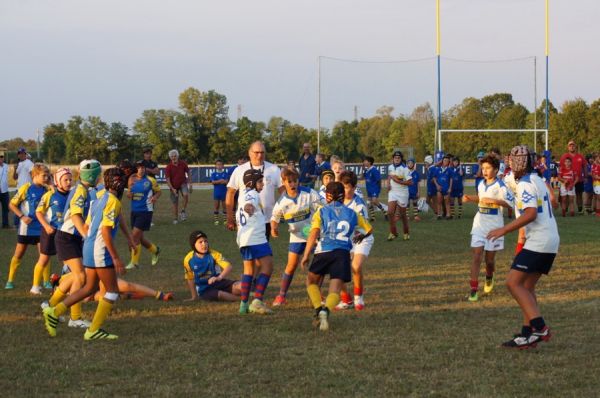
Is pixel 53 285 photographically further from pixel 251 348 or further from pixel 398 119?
pixel 398 119

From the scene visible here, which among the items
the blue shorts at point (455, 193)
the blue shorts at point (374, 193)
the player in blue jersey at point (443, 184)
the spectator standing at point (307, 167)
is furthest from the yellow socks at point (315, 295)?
the blue shorts at point (455, 193)

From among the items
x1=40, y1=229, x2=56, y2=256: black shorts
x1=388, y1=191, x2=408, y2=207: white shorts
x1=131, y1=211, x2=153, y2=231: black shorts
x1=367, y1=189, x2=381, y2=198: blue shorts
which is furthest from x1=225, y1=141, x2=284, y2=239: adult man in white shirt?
x1=367, y1=189, x2=381, y2=198: blue shorts

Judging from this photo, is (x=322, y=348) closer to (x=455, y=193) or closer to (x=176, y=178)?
(x=176, y=178)

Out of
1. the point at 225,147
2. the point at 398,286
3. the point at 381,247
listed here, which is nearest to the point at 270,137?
the point at 225,147

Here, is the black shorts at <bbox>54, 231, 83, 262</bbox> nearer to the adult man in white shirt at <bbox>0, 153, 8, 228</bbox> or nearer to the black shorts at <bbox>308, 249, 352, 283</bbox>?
the black shorts at <bbox>308, 249, 352, 283</bbox>

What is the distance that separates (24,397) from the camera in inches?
236

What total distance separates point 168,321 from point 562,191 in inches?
705

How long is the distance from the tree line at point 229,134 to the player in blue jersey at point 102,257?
4496 cm

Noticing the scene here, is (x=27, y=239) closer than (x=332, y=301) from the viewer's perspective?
No

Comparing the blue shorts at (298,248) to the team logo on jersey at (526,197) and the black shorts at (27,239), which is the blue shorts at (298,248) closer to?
the team logo on jersey at (526,197)

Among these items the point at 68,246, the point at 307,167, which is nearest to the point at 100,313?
the point at 68,246

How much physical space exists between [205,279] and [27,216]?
2991 mm

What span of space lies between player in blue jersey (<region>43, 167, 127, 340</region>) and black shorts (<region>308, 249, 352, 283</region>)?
2.08 m

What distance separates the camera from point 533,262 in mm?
7273
